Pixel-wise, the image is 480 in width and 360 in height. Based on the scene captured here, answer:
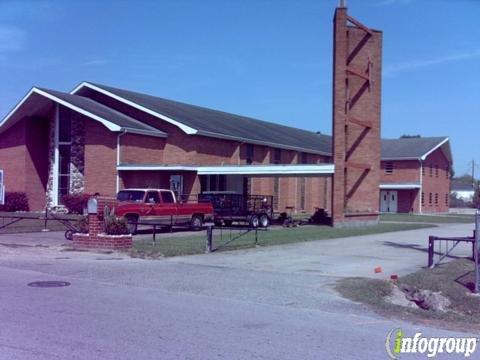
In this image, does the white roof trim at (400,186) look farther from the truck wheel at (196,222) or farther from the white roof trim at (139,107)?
the truck wheel at (196,222)

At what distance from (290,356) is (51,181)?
35.0 meters

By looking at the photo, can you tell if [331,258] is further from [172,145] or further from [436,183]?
[436,183]

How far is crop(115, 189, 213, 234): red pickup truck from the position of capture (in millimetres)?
24828

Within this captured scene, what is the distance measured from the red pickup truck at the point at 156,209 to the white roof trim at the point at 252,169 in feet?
19.8

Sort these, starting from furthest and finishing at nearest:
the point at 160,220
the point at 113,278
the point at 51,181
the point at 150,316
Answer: the point at 51,181
the point at 160,220
the point at 113,278
the point at 150,316

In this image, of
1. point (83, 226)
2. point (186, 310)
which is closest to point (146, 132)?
point (83, 226)

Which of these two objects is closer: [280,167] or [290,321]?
[290,321]

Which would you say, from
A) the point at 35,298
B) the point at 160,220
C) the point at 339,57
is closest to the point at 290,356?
the point at 35,298

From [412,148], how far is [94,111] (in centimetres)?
3789

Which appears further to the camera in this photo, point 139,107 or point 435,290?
point 139,107

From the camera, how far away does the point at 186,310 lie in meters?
9.62

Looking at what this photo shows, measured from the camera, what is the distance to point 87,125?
37.1 metres

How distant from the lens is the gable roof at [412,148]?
61809 mm

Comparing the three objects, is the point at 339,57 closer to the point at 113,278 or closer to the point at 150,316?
the point at 113,278
